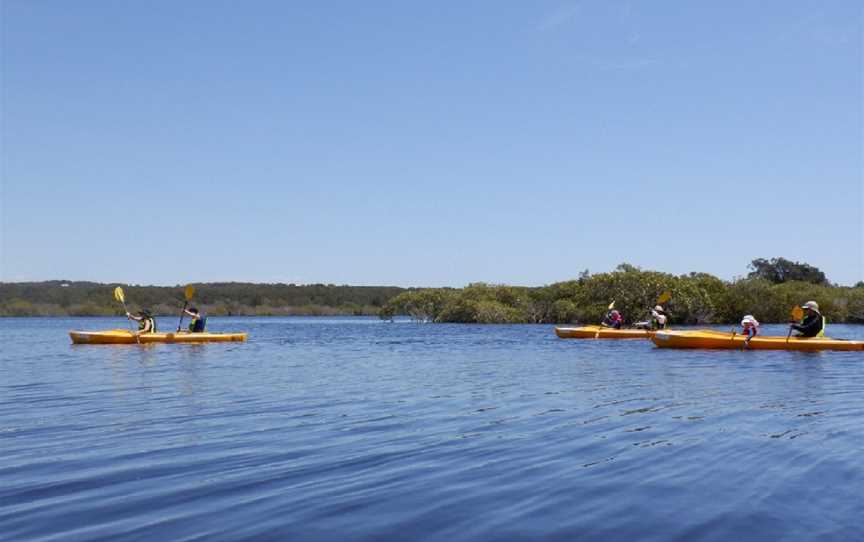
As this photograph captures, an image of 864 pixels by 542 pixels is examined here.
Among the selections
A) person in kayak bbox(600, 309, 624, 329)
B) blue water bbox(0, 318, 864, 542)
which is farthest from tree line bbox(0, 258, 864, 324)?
blue water bbox(0, 318, 864, 542)

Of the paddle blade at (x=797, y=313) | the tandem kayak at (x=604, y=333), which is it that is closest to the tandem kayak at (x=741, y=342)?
the paddle blade at (x=797, y=313)

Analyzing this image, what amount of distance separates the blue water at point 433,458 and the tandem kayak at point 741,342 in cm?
847

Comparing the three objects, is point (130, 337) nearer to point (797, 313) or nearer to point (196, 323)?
point (196, 323)

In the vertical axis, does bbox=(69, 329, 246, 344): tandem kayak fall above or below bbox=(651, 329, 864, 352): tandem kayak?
below

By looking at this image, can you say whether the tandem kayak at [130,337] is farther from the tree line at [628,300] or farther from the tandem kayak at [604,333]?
the tree line at [628,300]

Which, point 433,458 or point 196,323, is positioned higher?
point 196,323

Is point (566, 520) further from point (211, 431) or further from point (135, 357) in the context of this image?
point (135, 357)

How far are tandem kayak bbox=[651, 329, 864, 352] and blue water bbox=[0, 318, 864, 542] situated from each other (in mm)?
8467

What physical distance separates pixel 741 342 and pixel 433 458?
21.2 m

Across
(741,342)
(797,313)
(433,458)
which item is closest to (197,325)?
(741,342)

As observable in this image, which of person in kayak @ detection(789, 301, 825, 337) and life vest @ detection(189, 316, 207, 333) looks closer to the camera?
person in kayak @ detection(789, 301, 825, 337)

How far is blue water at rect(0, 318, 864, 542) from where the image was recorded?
650cm

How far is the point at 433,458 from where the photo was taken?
8.98 meters

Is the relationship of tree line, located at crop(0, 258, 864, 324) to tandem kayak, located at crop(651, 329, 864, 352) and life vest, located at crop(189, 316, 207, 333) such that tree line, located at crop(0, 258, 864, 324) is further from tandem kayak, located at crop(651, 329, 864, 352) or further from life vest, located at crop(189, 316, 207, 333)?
life vest, located at crop(189, 316, 207, 333)
